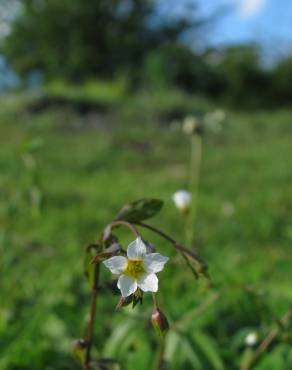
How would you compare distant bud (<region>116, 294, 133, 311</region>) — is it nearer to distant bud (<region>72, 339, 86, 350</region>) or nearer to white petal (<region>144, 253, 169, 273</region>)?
white petal (<region>144, 253, 169, 273</region>)

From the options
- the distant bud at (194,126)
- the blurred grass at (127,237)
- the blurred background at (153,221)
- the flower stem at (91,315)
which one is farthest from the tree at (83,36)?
the flower stem at (91,315)

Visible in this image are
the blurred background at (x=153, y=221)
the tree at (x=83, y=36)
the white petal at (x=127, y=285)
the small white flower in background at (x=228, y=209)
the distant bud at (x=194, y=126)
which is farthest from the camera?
the tree at (x=83, y=36)

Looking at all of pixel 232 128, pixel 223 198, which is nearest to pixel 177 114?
pixel 232 128

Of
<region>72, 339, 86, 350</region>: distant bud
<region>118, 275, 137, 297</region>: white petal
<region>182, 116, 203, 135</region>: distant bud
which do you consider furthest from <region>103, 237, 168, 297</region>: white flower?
<region>182, 116, 203, 135</region>: distant bud

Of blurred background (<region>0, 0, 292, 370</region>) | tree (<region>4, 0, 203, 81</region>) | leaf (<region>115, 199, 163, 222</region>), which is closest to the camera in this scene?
leaf (<region>115, 199, 163, 222</region>)

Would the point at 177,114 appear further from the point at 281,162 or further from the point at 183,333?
the point at 183,333

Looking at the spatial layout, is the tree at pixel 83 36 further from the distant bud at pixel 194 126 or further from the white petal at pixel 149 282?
the white petal at pixel 149 282

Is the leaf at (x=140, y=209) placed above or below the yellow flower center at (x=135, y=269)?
above
